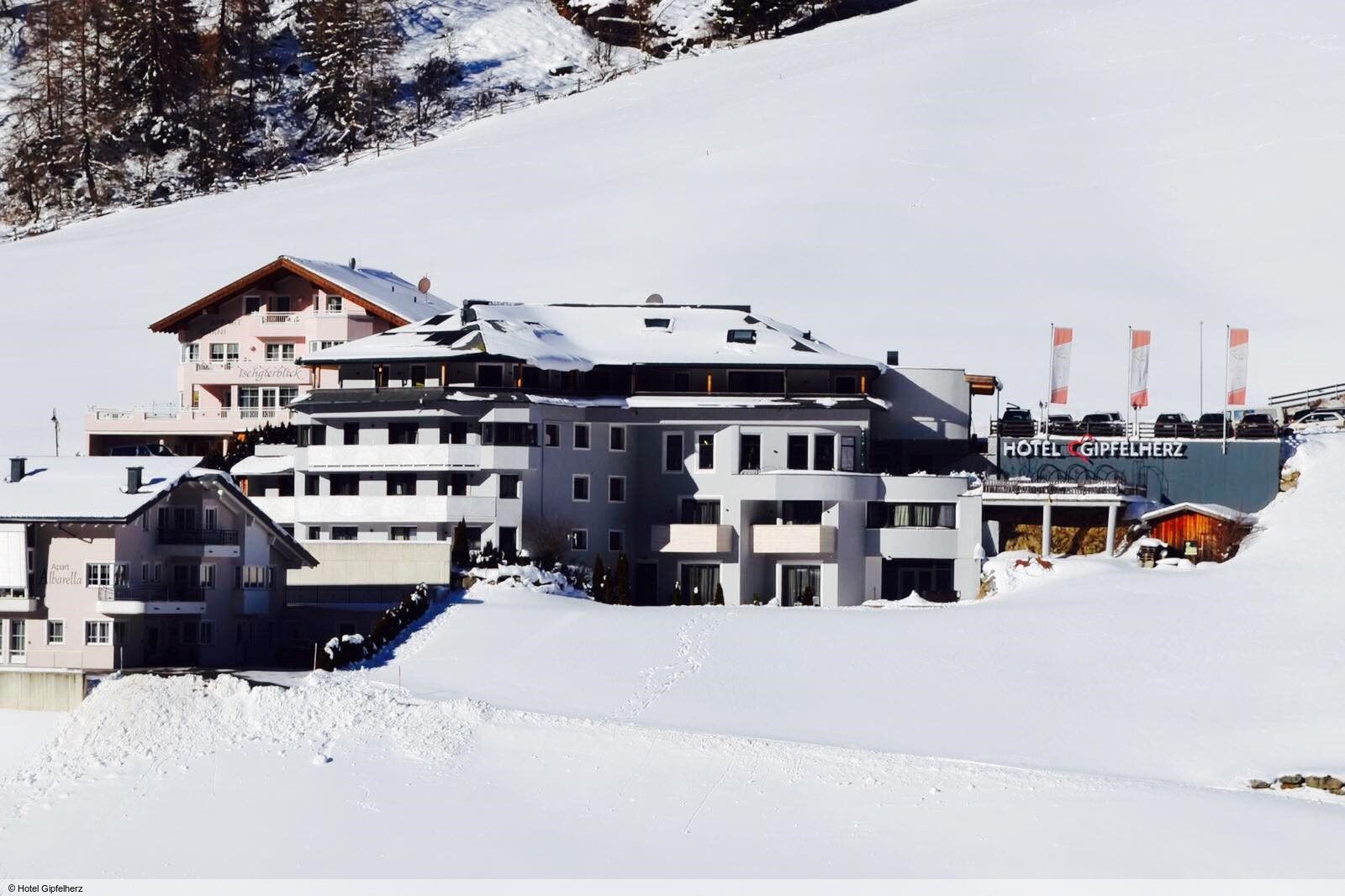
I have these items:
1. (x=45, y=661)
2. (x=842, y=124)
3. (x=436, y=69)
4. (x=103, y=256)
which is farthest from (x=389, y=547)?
(x=436, y=69)

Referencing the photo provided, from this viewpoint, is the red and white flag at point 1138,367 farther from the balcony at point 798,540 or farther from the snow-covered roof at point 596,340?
the balcony at point 798,540

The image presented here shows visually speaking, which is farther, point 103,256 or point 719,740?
point 103,256

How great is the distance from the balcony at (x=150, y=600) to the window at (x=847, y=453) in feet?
78.4

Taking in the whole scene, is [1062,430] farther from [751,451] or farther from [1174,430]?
[751,451]

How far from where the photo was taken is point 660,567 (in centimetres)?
7988

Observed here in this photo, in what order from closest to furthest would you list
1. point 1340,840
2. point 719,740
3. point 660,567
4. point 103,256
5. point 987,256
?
point 1340,840 < point 719,740 < point 660,567 < point 987,256 < point 103,256

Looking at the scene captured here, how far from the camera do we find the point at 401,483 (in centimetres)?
7894

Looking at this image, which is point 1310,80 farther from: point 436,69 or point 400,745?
point 400,745

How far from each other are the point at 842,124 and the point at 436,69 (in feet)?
149

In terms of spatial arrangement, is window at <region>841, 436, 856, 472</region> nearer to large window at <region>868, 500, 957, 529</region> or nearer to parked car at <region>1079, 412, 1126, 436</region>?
large window at <region>868, 500, 957, 529</region>

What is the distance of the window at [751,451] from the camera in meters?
80.9

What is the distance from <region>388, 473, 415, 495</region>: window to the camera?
259 feet

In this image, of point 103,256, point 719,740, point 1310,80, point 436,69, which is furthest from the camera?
point 436,69

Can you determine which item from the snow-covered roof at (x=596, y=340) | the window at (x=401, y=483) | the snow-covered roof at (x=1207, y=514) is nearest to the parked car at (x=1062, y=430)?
the snow-covered roof at (x=1207, y=514)
